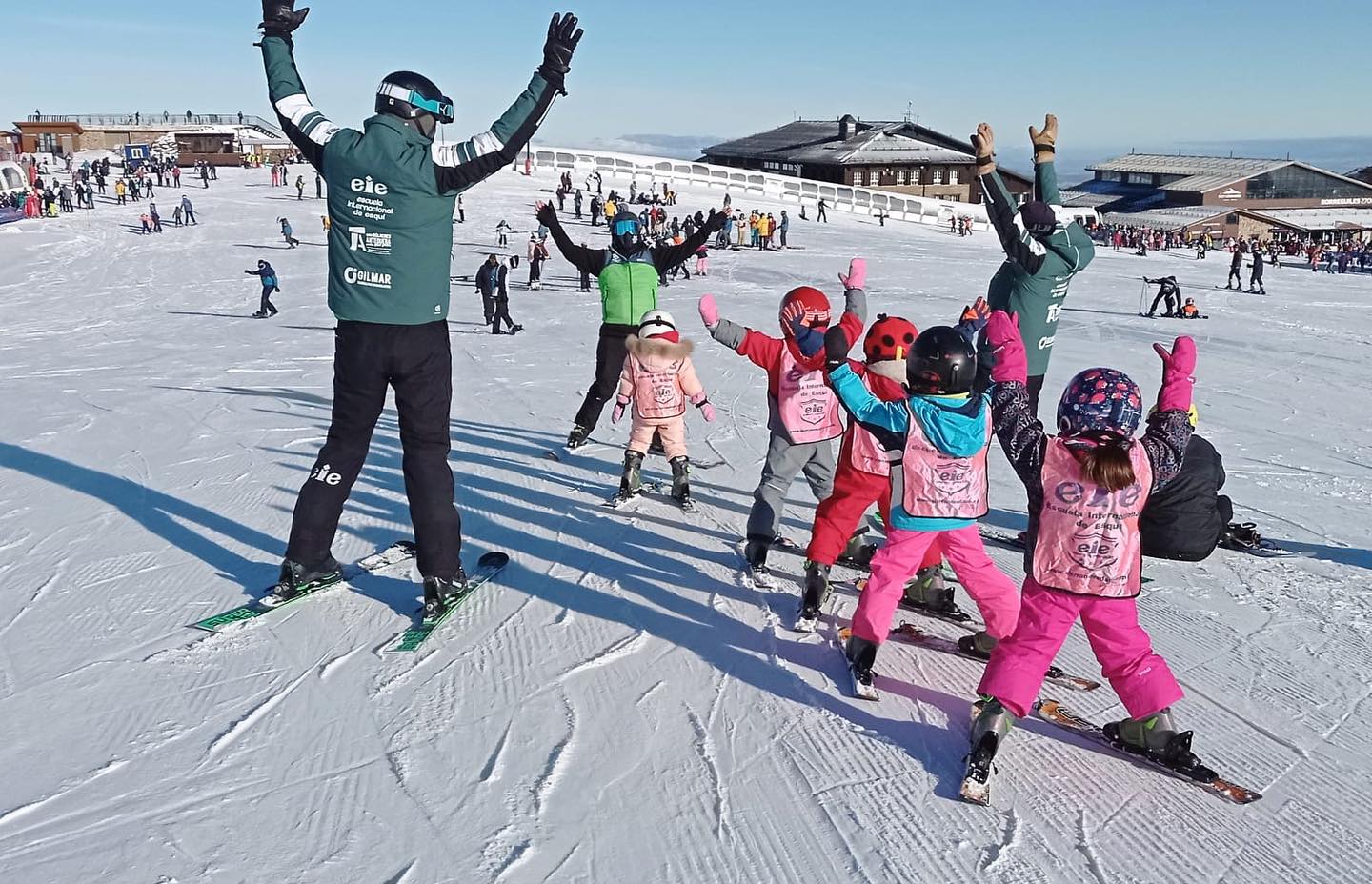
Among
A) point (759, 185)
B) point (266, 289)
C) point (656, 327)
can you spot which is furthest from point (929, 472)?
point (759, 185)

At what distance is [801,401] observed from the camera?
4605 mm

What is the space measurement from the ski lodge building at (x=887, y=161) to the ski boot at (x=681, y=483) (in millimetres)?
41524

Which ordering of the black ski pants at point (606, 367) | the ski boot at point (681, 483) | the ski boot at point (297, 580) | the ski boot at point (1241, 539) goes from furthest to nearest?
the black ski pants at point (606, 367) → the ski boot at point (681, 483) → the ski boot at point (1241, 539) → the ski boot at point (297, 580)

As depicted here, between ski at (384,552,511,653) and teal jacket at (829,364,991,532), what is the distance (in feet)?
6.56

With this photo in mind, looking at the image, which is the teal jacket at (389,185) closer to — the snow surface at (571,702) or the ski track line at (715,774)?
the snow surface at (571,702)

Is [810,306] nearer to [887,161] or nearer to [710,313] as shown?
[710,313]

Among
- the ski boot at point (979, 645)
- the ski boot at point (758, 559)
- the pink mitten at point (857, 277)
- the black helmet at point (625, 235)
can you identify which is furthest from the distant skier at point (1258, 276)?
the ski boot at point (979, 645)

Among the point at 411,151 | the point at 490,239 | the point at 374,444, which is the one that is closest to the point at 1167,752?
the point at 411,151

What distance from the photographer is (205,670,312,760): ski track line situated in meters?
3.16

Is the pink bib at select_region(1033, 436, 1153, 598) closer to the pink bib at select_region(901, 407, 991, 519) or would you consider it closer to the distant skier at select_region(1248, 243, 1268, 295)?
the pink bib at select_region(901, 407, 991, 519)

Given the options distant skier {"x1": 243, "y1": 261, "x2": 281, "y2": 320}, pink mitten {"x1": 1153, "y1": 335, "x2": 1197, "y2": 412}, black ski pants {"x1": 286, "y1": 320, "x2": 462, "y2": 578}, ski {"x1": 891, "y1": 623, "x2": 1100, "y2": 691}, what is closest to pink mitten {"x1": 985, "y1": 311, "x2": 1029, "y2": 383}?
pink mitten {"x1": 1153, "y1": 335, "x2": 1197, "y2": 412}

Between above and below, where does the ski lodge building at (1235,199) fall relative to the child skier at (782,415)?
above

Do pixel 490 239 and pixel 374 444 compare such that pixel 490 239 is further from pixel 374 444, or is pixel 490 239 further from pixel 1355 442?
pixel 1355 442

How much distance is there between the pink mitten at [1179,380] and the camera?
128 inches
